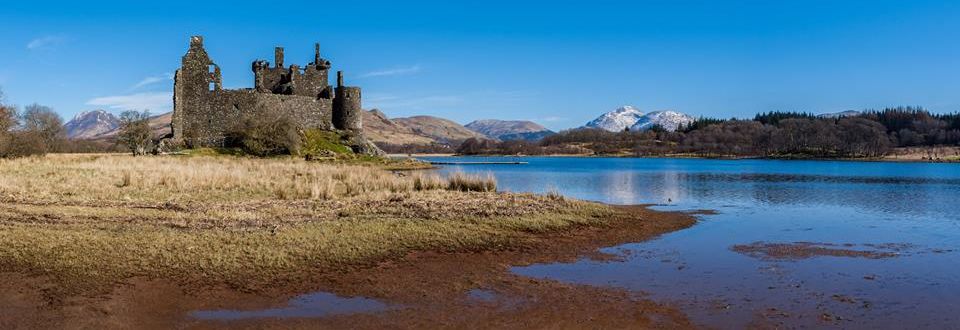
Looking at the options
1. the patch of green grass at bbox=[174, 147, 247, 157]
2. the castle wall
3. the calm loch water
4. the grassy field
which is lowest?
the calm loch water

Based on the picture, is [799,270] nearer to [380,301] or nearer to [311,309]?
[380,301]

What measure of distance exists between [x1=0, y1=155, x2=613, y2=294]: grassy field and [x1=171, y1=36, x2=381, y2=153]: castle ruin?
841 inches

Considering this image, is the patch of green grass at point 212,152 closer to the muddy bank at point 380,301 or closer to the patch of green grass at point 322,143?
the patch of green grass at point 322,143

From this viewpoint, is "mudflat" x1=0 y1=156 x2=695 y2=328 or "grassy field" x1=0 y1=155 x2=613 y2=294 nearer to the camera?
"mudflat" x1=0 y1=156 x2=695 y2=328

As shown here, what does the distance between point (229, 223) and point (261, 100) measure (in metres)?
36.7

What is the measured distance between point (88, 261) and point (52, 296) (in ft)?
5.24

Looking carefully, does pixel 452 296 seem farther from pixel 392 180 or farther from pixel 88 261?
pixel 392 180

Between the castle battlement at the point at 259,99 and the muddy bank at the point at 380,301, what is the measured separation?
38.8 meters

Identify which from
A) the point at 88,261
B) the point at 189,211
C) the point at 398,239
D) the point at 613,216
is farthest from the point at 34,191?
the point at 613,216

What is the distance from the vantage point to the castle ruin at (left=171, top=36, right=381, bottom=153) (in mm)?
46656

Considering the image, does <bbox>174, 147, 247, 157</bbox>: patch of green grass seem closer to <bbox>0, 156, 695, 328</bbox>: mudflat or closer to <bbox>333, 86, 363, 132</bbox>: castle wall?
<bbox>333, 86, 363, 132</bbox>: castle wall

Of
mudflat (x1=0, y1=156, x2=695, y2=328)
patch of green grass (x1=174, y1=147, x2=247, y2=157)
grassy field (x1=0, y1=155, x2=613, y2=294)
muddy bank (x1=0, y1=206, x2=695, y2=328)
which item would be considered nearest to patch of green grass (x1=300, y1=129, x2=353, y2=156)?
patch of green grass (x1=174, y1=147, x2=247, y2=157)

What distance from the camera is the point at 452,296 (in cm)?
1064

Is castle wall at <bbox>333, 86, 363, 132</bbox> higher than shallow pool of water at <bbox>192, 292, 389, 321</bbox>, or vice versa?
castle wall at <bbox>333, 86, 363, 132</bbox>
